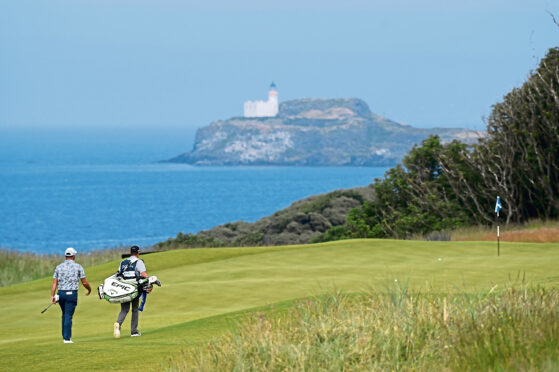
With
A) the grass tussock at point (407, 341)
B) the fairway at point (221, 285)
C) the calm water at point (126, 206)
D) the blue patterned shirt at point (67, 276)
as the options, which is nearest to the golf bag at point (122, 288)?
the fairway at point (221, 285)

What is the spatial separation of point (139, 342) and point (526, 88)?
29.1 metres

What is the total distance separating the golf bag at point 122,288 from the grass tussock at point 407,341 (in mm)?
2448

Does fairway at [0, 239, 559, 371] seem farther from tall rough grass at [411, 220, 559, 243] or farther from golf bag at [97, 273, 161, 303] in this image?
tall rough grass at [411, 220, 559, 243]

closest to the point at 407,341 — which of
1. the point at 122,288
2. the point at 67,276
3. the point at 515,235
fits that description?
the point at 122,288

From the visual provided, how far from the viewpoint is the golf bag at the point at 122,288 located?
12.0 metres

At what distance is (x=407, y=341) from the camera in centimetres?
869

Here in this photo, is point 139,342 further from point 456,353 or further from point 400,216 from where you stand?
point 400,216

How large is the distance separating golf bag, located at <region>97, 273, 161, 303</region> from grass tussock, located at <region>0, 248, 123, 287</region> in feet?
58.1

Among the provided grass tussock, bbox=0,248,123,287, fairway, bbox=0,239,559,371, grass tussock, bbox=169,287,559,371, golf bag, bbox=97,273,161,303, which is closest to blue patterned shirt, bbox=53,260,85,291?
fairway, bbox=0,239,559,371

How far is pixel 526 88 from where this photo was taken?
37.0 metres

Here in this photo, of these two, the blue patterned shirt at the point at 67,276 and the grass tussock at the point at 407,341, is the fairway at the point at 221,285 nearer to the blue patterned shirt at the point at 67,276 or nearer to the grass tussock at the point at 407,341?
the blue patterned shirt at the point at 67,276

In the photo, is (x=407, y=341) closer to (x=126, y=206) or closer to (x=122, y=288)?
(x=122, y=288)

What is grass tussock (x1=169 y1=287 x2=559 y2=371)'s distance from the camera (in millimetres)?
8133

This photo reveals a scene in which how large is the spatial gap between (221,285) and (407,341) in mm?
9934
